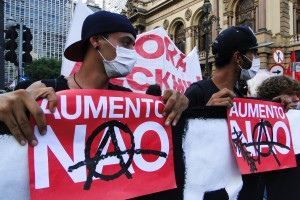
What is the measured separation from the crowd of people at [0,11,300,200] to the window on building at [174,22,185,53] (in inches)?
1004

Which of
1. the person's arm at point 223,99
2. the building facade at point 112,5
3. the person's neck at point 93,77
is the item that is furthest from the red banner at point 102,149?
the building facade at point 112,5

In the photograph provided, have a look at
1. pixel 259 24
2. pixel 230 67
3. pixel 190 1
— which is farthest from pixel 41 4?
pixel 230 67

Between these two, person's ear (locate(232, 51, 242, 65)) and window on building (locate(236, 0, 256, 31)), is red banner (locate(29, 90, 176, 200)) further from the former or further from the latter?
window on building (locate(236, 0, 256, 31))

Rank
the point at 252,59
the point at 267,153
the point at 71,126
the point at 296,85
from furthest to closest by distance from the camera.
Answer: the point at 296,85
the point at 252,59
the point at 267,153
the point at 71,126

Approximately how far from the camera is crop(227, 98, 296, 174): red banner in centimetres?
167

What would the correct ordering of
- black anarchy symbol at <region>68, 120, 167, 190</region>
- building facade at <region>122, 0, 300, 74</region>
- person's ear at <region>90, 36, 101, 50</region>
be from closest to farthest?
black anarchy symbol at <region>68, 120, 167, 190</region>, person's ear at <region>90, 36, 101, 50</region>, building facade at <region>122, 0, 300, 74</region>

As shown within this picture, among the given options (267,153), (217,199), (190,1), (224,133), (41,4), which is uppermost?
Answer: (41,4)

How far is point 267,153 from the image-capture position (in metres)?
1.79

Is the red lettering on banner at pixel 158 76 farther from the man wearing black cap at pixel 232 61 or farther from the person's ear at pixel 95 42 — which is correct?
the person's ear at pixel 95 42

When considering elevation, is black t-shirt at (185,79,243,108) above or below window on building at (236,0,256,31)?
below

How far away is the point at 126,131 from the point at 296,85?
163 cm

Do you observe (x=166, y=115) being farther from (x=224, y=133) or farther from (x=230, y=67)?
(x=230, y=67)

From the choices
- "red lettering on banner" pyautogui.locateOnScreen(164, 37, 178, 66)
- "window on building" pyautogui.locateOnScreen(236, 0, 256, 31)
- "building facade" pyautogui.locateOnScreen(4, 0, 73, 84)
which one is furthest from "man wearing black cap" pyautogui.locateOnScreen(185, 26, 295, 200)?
"building facade" pyautogui.locateOnScreen(4, 0, 73, 84)

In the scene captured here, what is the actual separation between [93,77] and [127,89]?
22 cm
